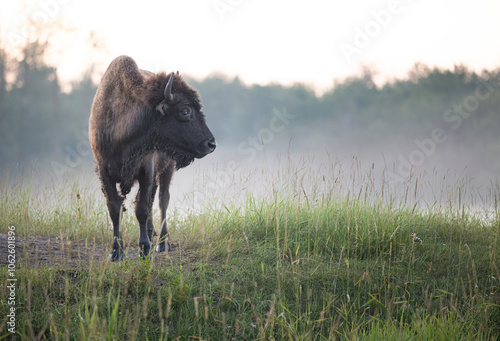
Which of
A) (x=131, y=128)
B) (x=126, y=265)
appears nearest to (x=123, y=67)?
(x=131, y=128)

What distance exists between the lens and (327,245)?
15.9ft

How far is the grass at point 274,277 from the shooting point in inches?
124

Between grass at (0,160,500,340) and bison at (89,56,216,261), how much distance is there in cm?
63

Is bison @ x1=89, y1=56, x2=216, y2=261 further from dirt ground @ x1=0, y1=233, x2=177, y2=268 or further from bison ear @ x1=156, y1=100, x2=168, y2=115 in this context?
dirt ground @ x1=0, y1=233, x2=177, y2=268

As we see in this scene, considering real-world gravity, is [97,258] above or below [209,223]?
below

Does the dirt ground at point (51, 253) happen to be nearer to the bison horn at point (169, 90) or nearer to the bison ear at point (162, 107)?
the bison ear at point (162, 107)

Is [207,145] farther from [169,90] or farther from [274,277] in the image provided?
[274,277]

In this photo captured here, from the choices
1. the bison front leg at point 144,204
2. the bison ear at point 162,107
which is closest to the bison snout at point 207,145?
the bison ear at point 162,107

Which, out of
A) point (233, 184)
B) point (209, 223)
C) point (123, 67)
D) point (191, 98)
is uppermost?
point (123, 67)

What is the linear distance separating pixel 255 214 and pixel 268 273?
1.42m

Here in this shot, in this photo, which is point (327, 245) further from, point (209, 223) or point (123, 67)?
point (123, 67)

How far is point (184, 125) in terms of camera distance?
508 cm

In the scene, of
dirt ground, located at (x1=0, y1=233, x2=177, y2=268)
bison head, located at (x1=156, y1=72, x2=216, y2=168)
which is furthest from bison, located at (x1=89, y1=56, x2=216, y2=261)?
dirt ground, located at (x1=0, y1=233, x2=177, y2=268)

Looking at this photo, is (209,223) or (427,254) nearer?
(427,254)
